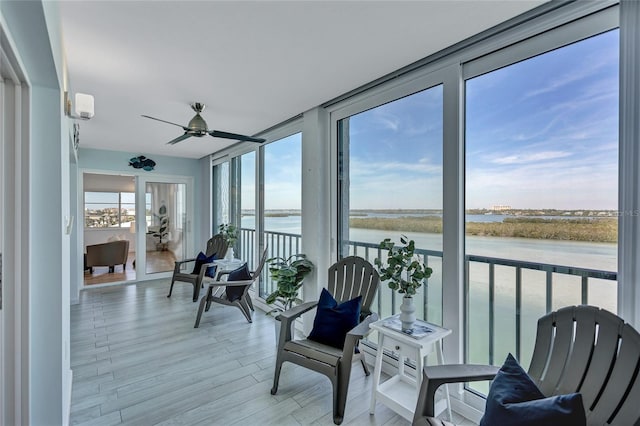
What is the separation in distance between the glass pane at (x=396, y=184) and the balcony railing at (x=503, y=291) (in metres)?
0.02

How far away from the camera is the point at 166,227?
6414mm

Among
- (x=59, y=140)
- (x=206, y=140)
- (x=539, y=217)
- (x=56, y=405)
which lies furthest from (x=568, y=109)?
(x=206, y=140)

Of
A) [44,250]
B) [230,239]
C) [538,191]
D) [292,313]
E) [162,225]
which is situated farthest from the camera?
[162,225]

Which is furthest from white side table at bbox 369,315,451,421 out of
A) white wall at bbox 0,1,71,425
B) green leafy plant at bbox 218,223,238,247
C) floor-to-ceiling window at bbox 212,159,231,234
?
floor-to-ceiling window at bbox 212,159,231,234

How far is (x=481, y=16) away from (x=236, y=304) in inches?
146

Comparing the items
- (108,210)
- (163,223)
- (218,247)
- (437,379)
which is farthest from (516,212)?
(108,210)

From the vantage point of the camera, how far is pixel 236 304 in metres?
3.80

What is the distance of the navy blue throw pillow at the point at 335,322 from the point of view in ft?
7.43

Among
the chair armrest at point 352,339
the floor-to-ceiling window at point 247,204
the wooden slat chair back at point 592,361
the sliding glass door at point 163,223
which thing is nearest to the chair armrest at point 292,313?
the chair armrest at point 352,339

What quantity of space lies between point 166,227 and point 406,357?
5886mm

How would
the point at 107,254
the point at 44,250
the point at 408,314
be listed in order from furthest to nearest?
the point at 107,254 < the point at 408,314 < the point at 44,250

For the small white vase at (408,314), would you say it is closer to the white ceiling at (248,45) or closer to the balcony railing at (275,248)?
the white ceiling at (248,45)

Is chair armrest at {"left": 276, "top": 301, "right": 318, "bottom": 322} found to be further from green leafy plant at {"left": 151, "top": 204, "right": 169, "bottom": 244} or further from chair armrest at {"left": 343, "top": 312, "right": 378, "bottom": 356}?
green leafy plant at {"left": 151, "top": 204, "right": 169, "bottom": 244}

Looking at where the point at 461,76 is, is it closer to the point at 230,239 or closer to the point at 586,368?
the point at 586,368
